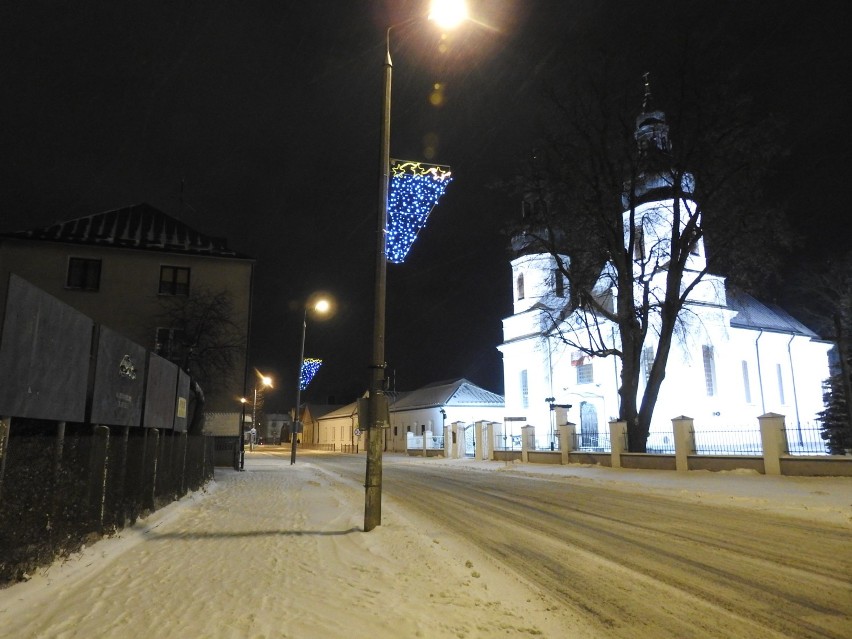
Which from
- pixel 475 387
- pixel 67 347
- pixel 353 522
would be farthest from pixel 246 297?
pixel 475 387

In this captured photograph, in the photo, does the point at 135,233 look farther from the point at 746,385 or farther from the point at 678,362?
the point at 746,385

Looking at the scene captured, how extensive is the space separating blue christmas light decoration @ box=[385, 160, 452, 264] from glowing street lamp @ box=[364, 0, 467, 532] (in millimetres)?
158

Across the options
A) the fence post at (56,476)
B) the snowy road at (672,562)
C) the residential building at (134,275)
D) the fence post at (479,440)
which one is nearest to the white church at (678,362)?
the fence post at (479,440)

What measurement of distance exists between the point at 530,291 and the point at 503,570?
137 feet

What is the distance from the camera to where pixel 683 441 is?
22188 millimetres

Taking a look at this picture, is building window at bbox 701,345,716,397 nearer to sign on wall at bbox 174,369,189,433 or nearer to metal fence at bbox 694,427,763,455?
metal fence at bbox 694,427,763,455

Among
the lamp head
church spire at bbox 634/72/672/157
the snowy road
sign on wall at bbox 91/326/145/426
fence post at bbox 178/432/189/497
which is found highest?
church spire at bbox 634/72/672/157

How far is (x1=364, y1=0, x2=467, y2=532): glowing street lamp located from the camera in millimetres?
9258

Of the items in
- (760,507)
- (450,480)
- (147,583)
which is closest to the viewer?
(147,583)

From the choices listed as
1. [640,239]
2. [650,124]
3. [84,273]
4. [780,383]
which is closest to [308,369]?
[84,273]

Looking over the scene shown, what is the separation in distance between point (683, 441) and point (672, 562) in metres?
16.5

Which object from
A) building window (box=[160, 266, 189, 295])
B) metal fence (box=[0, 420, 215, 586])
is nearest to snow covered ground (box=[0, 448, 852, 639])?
metal fence (box=[0, 420, 215, 586])

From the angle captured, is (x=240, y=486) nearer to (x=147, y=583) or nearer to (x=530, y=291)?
(x=147, y=583)

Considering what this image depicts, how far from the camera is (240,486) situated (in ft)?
58.3
